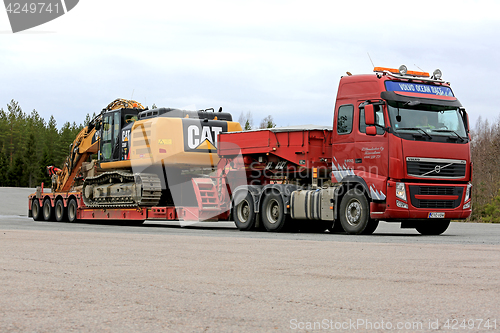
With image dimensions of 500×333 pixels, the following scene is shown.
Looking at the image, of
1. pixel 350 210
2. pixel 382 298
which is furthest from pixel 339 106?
pixel 382 298

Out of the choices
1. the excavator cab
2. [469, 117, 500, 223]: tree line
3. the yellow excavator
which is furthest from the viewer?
[469, 117, 500, 223]: tree line

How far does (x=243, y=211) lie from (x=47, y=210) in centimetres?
1312

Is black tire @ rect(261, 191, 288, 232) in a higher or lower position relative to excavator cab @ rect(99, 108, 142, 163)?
lower

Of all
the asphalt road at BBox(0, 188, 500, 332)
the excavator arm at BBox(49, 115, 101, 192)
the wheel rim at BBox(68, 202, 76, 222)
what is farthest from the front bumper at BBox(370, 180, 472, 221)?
the wheel rim at BBox(68, 202, 76, 222)

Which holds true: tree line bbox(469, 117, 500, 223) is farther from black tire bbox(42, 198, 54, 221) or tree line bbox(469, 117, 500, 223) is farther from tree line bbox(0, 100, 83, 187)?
tree line bbox(0, 100, 83, 187)

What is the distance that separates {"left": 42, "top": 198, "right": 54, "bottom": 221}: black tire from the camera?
1143 inches

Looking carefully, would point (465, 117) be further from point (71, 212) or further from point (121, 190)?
point (71, 212)

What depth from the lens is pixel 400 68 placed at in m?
16.8

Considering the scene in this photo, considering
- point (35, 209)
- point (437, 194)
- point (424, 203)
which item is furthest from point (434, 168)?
point (35, 209)

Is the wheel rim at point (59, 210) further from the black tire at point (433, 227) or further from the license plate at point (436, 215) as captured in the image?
the license plate at point (436, 215)

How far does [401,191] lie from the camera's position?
1573 cm

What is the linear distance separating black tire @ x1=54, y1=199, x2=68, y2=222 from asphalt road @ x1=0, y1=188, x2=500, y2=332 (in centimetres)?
1700

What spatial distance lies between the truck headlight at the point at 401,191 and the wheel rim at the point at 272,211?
421 cm

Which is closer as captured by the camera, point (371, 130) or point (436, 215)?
point (371, 130)
